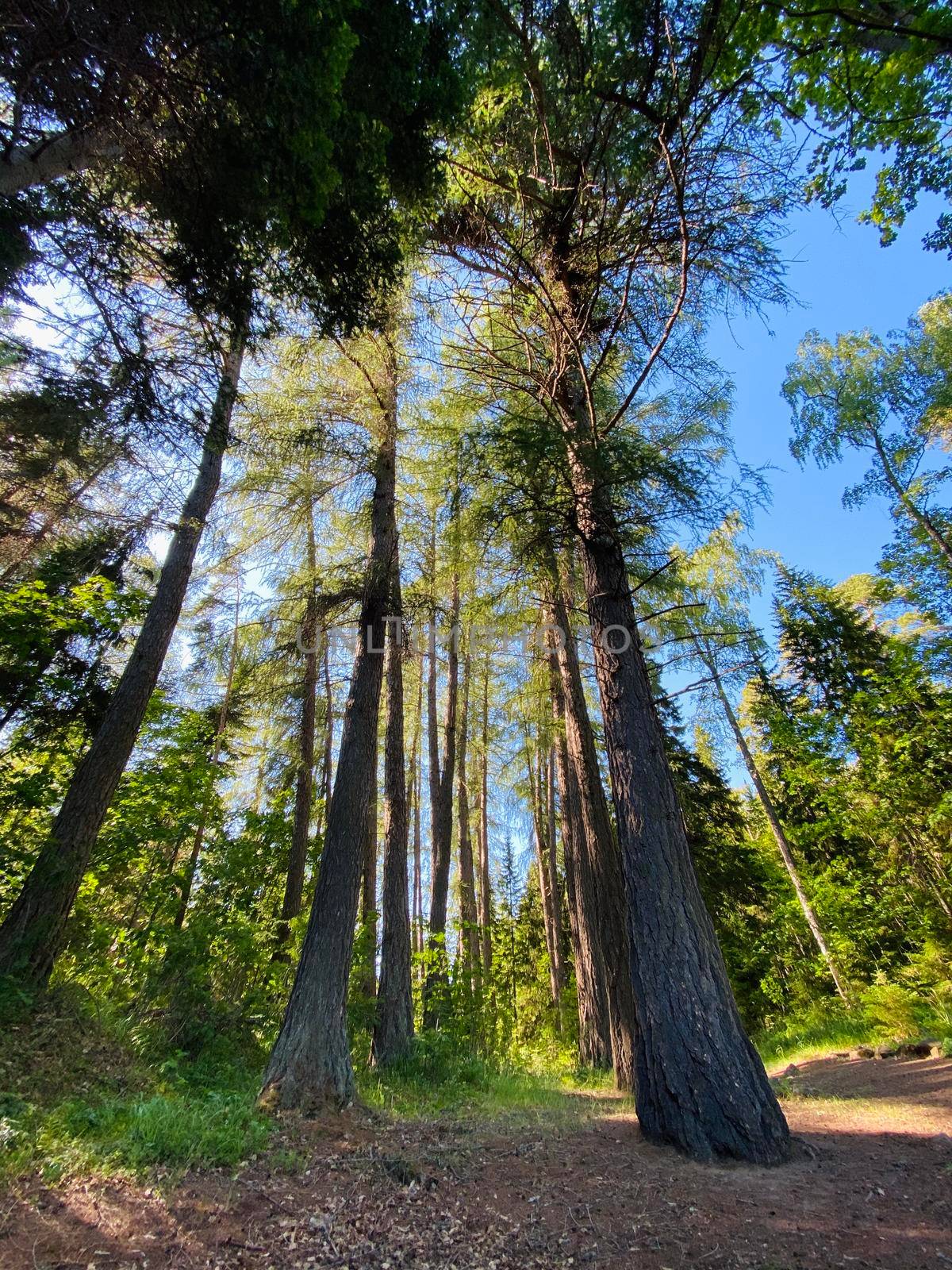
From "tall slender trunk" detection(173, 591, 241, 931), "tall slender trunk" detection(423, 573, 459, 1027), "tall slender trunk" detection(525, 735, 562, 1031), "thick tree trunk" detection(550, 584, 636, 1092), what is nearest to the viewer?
"thick tree trunk" detection(550, 584, 636, 1092)

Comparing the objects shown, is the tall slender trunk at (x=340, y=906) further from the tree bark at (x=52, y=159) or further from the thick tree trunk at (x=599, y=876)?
the tree bark at (x=52, y=159)

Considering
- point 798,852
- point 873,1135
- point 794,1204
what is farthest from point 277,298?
point 798,852

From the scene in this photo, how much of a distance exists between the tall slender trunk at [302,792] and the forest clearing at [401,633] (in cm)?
9

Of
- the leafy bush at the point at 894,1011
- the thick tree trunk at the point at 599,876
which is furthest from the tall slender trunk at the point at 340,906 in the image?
the leafy bush at the point at 894,1011

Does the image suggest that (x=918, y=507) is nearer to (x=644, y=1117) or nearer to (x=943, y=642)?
(x=943, y=642)

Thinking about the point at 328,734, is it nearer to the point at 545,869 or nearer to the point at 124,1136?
the point at 545,869

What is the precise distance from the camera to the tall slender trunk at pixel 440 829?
25.3 ft

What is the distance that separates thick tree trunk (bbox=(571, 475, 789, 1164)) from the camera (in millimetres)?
3176

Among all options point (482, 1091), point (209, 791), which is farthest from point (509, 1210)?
point (209, 791)

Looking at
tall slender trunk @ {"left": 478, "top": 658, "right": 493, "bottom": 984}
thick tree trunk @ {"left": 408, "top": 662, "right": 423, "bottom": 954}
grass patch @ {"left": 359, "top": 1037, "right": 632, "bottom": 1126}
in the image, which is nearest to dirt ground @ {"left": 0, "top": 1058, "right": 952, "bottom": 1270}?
grass patch @ {"left": 359, "top": 1037, "right": 632, "bottom": 1126}

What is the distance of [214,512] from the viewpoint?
8.10 meters

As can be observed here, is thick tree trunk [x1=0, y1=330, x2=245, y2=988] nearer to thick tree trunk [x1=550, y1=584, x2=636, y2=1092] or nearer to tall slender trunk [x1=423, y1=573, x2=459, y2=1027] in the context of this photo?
tall slender trunk [x1=423, y1=573, x2=459, y2=1027]

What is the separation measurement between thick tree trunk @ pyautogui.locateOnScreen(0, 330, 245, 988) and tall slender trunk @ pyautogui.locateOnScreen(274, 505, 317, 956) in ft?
5.71

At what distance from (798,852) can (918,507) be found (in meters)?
7.75
